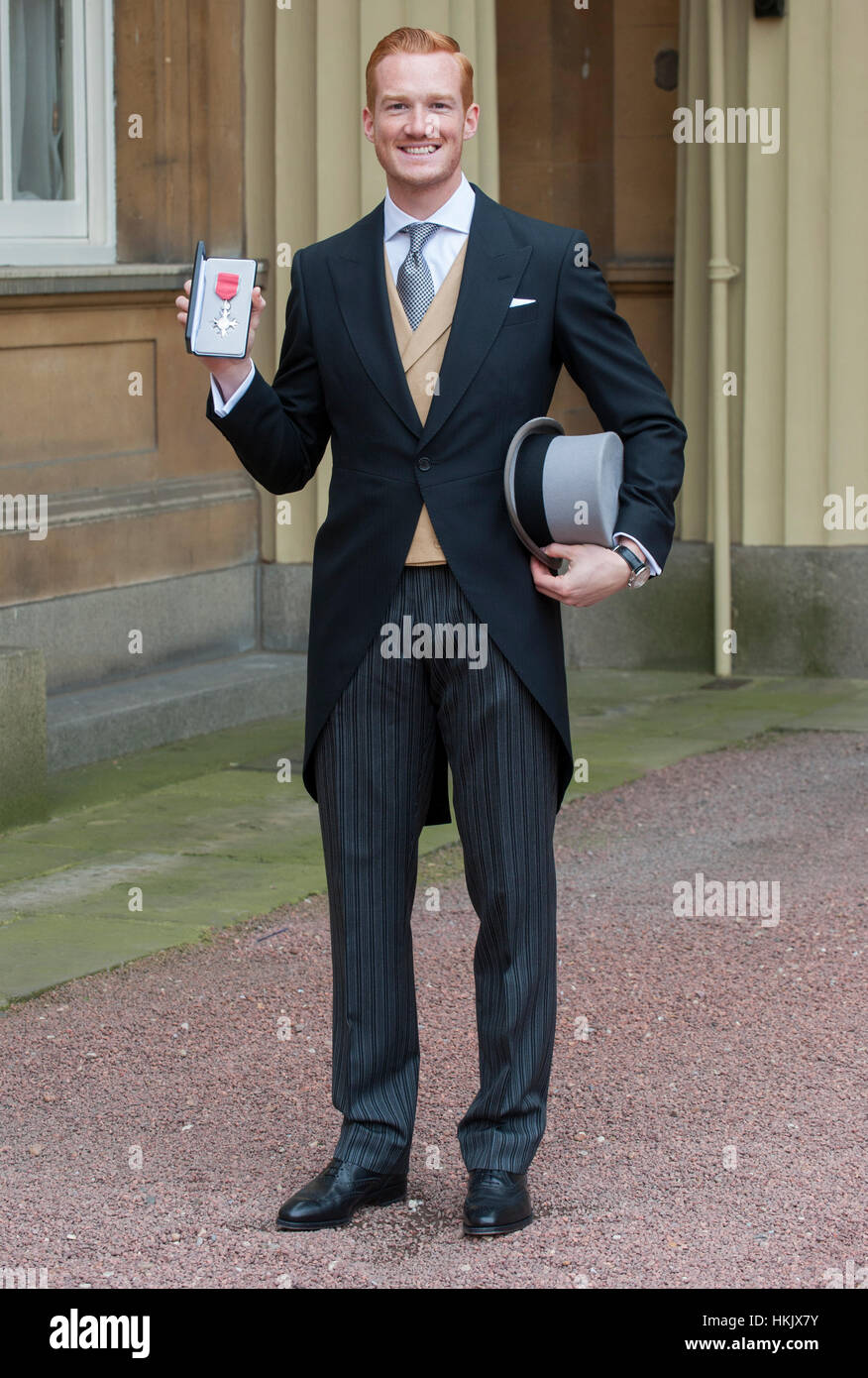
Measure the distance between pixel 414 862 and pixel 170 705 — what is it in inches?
182

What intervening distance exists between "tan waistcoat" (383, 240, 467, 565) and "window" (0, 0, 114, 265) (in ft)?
16.3

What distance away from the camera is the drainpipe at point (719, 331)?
9.36 m

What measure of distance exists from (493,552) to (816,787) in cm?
419

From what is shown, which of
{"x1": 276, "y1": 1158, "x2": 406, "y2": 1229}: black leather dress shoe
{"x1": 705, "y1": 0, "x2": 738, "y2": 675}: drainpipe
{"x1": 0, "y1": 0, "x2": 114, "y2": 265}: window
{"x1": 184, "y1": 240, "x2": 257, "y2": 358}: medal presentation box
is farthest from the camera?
{"x1": 705, "y1": 0, "x2": 738, "y2": 675}: drainpipe

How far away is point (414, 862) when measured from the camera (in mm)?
3695

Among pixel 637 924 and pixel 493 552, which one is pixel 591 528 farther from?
pixel 637 924

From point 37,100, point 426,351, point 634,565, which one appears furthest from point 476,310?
point 37,100

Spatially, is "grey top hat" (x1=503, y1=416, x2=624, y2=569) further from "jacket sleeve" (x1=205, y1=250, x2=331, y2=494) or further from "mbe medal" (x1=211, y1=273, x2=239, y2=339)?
"mbe medal" (x1=211, y1=273, x2=239, y2=339)

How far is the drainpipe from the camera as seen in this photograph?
9363 millimetres

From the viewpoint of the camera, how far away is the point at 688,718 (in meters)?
8.74

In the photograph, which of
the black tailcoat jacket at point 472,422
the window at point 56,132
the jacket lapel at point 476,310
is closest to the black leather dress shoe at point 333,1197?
the black tailcoat jacket at point 472,422

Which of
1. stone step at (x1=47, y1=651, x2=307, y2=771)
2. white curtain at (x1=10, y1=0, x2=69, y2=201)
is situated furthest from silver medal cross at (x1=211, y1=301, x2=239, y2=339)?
white curtain at (x1=10, y1=0, x2=69, y2=201)

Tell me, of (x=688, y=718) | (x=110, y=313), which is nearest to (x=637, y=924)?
(x=688, y=718)

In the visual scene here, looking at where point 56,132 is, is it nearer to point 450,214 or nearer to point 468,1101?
point 450,214
